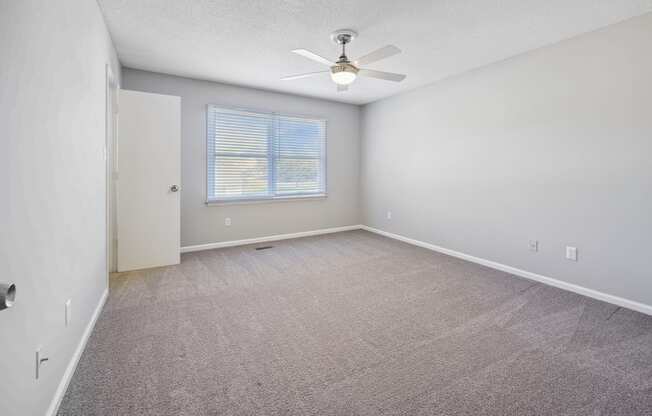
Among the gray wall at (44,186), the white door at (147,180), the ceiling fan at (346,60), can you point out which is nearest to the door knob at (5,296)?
the gray wall at (44,186)

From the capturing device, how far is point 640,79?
2576mm

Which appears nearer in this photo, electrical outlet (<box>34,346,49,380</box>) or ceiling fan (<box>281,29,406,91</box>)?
electrical outlet (<box>34,346,49,380</box>)

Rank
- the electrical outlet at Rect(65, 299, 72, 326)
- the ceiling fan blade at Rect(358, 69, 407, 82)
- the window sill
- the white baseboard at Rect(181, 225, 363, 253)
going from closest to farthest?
1. the electrical outlet at Rect(65, 299, 72, 326)
2. the ceiling fan blade at Rect(358, 69, 407, 82)
3. the white baseboard at Rect(181, 225, 363, 253)
4. the window sill

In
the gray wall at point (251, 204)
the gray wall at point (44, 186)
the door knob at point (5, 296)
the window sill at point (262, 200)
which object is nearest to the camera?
the door knob at point (5, 296)

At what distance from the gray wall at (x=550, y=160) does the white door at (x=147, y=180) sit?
345 cm

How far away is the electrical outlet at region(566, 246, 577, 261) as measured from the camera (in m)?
3.04

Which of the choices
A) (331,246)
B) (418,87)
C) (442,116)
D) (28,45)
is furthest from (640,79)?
(28,45)

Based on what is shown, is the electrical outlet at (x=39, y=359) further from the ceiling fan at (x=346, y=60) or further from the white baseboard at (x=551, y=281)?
the white baseboard at (x=551, y=281)

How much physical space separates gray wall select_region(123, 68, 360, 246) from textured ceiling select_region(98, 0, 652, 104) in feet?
1.62

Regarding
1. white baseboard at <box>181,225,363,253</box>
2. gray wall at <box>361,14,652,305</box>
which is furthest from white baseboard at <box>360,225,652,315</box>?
white baseboard at <box>181,225,363,253</box>

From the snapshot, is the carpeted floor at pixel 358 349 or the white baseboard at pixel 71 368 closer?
the white baseboard at pixel 71 368

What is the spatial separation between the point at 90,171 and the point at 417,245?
13.6ft

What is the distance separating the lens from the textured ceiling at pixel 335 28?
2.44 meters

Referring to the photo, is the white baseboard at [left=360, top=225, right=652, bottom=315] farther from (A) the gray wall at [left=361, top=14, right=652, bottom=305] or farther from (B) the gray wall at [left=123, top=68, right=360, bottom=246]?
(B) the gray wall at [left=123, top=68, right=360, bottom=246]
